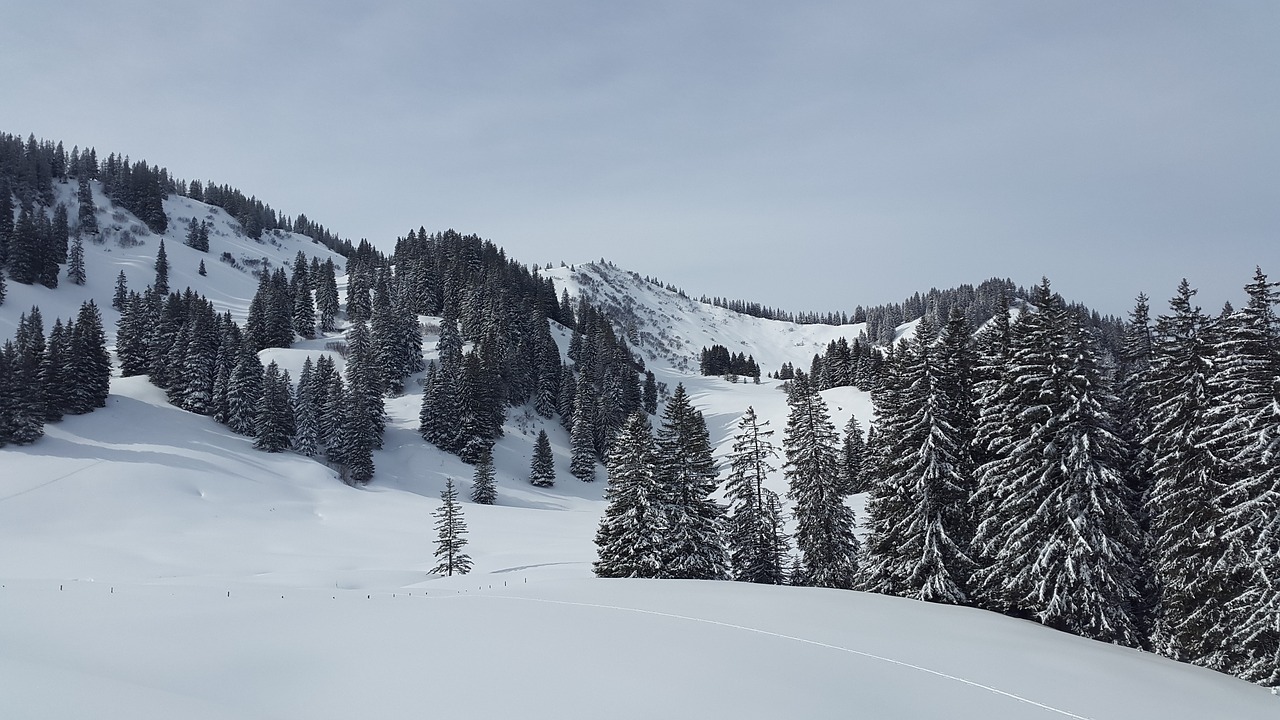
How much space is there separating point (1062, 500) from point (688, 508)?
18764 mm

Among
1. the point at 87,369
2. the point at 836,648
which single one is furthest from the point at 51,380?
the point at 836,648

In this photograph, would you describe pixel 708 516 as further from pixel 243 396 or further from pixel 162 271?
pixel 162 271

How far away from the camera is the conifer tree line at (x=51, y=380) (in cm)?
5922

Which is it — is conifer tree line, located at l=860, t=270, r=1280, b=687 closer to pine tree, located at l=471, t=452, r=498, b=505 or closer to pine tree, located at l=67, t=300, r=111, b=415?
pine tree, located at l=471, t=452, r=498, b=505

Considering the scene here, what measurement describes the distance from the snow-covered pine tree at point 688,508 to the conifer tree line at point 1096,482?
369 inches

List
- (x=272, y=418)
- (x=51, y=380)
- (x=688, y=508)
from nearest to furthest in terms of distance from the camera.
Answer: (x=688, y=508), (x=51, y=380), (x=272, y=418)

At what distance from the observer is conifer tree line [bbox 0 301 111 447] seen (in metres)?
59.2

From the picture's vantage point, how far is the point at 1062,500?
2358 centimetres

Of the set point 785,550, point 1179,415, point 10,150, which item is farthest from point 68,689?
point 10,150

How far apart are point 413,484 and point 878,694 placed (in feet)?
229

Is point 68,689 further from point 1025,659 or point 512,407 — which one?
point 512,407

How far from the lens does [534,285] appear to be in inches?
5807

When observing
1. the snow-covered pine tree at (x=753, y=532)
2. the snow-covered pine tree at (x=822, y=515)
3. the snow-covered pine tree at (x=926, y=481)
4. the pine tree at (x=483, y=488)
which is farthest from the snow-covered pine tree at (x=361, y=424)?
the snow-covered pine tree at (x=926, y=481)

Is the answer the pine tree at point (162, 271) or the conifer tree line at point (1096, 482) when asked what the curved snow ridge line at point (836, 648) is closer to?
the conifer tree line at point (1096, 482)
